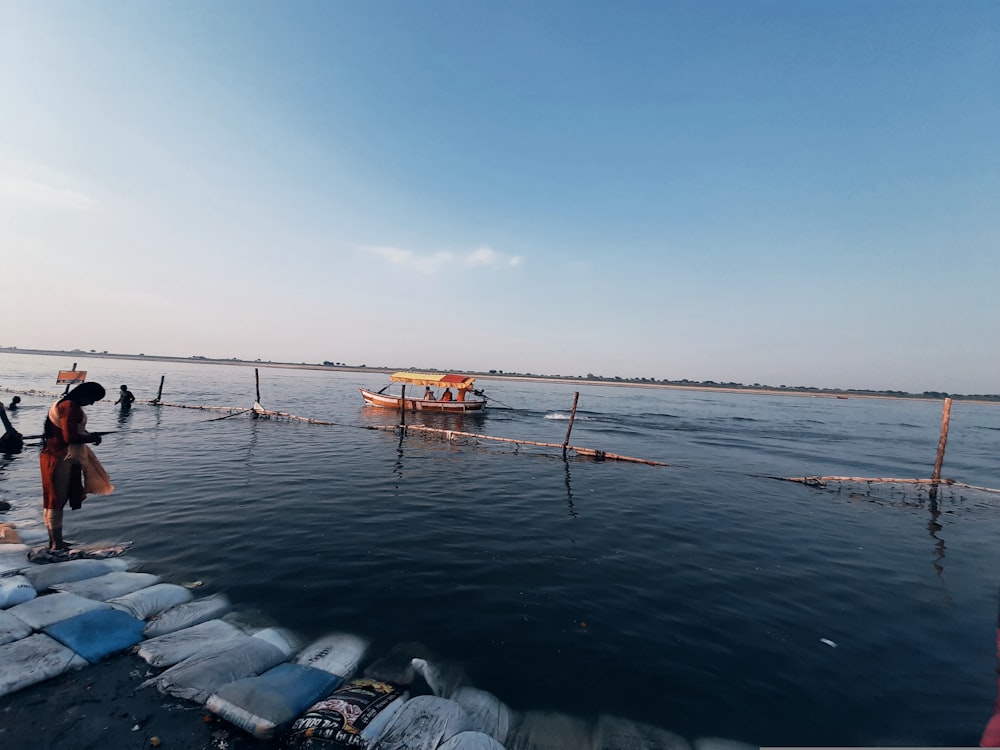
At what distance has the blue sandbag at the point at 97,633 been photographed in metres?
5.07

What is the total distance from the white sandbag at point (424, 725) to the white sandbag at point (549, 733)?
0.64 m

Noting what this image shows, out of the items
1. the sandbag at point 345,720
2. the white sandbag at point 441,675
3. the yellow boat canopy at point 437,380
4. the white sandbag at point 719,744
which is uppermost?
the yellow boat canopy at point 437,380

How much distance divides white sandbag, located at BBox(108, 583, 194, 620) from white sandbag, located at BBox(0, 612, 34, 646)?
3.13 ft

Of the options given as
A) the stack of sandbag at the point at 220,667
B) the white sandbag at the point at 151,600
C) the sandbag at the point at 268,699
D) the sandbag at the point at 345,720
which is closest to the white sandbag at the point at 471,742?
the sandbag at the point at 345,720

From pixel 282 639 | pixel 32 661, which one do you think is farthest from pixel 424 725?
pixel 32 661

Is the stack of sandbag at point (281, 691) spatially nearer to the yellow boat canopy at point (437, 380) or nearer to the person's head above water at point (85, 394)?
the person's head above water at point (85, 394)

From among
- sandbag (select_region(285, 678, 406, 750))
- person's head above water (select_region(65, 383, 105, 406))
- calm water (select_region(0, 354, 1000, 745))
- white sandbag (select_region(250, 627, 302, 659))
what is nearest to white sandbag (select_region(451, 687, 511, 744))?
calm water (select_region(0, 354, 1000, 745))

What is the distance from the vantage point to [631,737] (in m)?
4.78

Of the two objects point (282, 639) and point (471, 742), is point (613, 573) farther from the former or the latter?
point (282, 639)

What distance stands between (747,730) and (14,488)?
63.4 feet

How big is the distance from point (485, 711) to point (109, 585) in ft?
21.0

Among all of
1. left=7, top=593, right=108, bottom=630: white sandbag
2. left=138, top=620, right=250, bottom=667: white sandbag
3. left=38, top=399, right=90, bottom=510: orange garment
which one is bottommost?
left=138, top=620, right=250, bottom=667: white sandbag

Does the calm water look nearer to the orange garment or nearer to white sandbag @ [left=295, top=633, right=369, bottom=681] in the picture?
white sandbag @ [left=295, top=633, right=369, bottom=681]

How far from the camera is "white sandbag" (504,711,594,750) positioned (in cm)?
459
